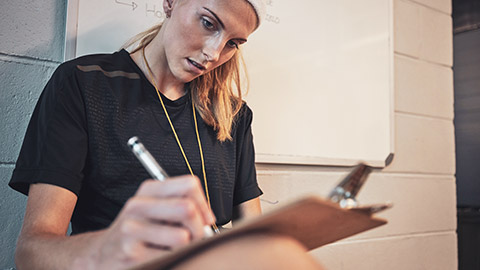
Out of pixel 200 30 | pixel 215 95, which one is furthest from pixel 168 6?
pixel 215 95

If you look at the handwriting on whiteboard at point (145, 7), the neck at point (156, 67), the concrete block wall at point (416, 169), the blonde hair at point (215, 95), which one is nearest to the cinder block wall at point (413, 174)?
the concrete block wall at point (416, 169)

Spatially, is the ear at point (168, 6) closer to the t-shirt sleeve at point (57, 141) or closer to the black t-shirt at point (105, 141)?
the black t-shirt at point (105, 141)

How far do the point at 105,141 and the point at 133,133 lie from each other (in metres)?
0.07

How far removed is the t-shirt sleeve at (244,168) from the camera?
45.8 inches

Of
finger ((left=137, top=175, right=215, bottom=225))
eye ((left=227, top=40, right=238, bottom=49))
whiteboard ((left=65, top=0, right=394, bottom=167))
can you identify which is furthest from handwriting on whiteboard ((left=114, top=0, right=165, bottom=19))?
finger ((left=137, top=175, right=215, bottom=225))

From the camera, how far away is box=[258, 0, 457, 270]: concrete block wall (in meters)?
1.62

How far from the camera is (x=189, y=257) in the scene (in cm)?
44

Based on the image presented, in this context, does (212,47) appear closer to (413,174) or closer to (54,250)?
(54,250)

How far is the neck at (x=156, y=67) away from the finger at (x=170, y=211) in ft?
1.98

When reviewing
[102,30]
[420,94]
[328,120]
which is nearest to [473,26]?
[420,94]

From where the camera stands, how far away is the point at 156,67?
1.05 metres

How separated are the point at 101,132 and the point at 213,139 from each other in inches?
11.6

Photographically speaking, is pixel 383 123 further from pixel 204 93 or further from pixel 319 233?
pixel 319 233

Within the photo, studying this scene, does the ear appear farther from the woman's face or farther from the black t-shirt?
the black t-shirt
